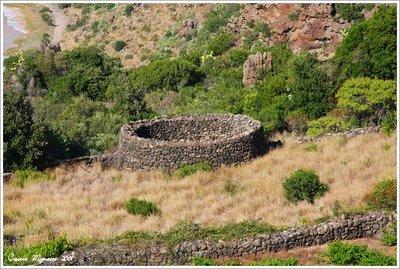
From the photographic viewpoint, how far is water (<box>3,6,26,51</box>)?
70562 millimetres

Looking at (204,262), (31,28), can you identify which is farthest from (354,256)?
(31,28)

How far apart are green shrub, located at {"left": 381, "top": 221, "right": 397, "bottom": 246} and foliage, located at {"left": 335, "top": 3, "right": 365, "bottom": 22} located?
1246 inches

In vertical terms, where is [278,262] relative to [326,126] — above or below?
above

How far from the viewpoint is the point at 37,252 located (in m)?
13.4

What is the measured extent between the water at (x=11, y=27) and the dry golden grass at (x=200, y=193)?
47976 millimetres

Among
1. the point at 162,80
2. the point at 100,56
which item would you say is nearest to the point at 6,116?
the point at 162,80

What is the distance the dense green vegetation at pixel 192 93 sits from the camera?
24.0 metres

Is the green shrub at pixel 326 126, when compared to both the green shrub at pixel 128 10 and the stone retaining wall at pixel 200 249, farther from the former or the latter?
the green shrub at pixel 128 10

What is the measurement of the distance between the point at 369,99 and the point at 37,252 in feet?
53.1

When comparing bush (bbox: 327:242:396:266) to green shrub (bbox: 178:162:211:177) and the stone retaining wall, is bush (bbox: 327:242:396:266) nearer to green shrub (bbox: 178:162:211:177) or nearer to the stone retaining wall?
the stone retaining wall

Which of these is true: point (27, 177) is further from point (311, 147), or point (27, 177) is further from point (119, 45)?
point (119, 45)

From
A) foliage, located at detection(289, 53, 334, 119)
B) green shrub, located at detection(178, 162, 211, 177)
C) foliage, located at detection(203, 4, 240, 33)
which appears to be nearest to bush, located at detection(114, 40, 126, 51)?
foliage, located at detection(203, 4, 240, 33)

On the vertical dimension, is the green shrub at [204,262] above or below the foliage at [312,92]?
below

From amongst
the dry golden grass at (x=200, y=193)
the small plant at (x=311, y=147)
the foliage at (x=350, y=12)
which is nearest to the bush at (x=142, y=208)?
the dry golden grass at (x=200, y=193)
